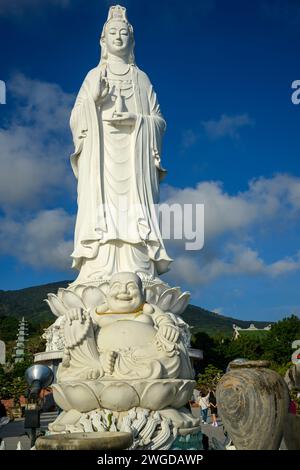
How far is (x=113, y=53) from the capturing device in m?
12.9

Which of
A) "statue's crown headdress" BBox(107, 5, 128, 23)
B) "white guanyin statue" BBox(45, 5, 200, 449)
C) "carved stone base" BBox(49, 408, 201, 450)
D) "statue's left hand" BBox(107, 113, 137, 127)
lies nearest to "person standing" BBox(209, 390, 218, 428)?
"white guanyin statue" BBox(45, 5, 200, 449)

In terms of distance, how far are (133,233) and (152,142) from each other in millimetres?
2238

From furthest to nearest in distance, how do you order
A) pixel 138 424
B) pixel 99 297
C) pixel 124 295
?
pixel 99 297
pixel 124 295
pixel 138 424

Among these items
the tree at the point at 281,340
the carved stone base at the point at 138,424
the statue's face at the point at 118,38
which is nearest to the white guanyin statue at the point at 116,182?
the statue's face at the point at 118,38

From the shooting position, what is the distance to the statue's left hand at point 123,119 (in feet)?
39.8

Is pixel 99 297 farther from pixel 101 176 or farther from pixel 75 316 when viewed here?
pixel 75 316

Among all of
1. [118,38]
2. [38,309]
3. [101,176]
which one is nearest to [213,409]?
[101,176]

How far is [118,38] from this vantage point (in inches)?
503

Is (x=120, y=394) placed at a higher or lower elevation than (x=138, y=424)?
higher

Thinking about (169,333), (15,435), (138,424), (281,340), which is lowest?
(15,435)

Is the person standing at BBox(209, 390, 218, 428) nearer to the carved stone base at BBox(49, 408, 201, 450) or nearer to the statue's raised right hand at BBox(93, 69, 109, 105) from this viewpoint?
the carved stone base at BBox(49, 408, 201, 450)

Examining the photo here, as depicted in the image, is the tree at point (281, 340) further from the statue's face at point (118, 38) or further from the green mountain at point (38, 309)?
the green mountain at point (38, 309)

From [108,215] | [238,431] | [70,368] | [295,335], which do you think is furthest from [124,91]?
[295,335]

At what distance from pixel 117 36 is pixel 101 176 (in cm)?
346
